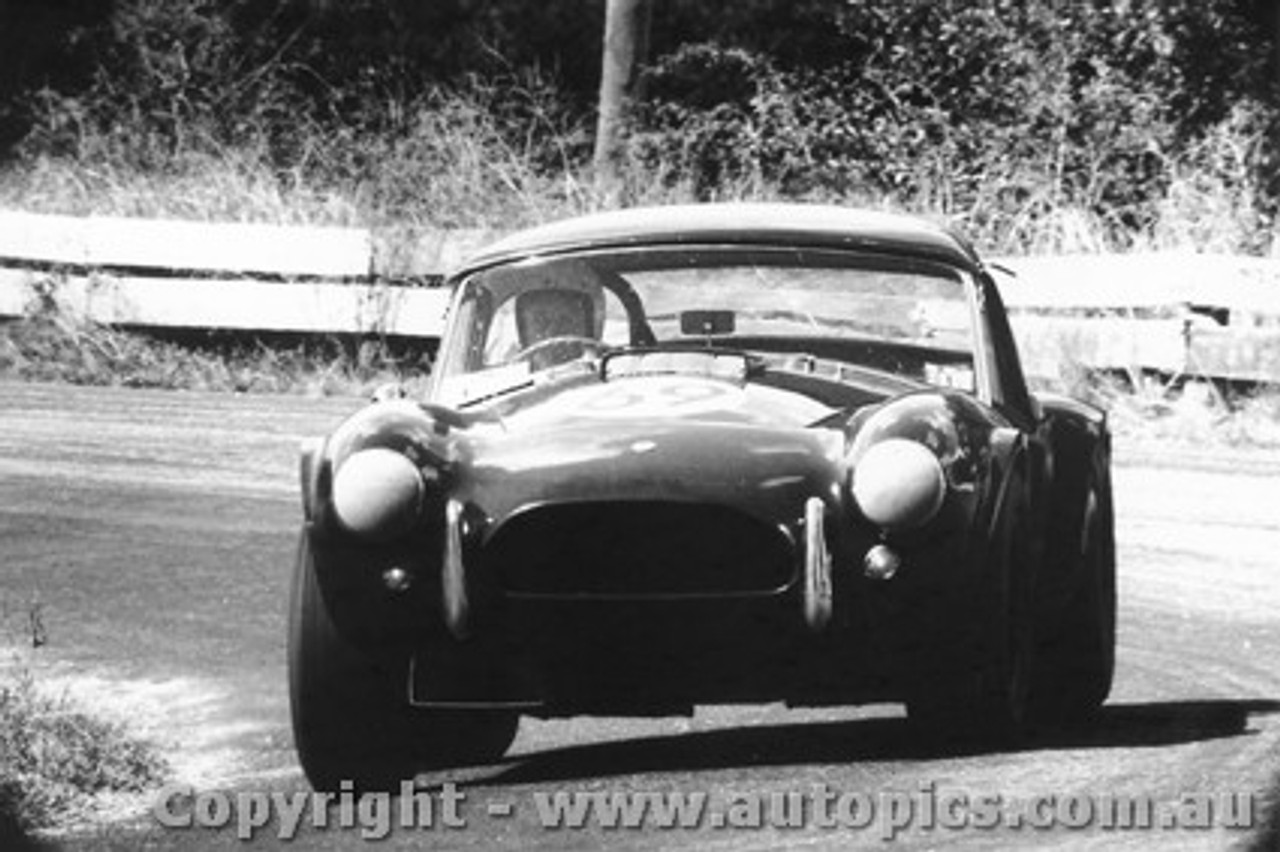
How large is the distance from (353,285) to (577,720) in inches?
412

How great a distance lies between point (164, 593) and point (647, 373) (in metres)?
4.15

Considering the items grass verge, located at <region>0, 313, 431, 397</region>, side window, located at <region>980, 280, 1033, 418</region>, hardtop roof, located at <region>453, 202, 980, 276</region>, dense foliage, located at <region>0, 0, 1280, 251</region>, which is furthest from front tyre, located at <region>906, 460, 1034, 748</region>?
dense foliage, located at <region>0, 0, 1280, 251</region>

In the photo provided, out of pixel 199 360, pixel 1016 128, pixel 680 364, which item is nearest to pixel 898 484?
pixel 680 364

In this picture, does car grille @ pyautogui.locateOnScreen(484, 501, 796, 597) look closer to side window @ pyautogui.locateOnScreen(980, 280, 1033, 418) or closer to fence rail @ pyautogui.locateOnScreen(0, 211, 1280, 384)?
side window @ pyautogui.locateOnScreen(980, 280, 1033, 418)

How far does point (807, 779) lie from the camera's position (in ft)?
23.5

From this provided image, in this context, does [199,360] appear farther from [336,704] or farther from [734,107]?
[336,704]

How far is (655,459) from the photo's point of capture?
272 inches

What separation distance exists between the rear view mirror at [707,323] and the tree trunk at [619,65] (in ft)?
49.8

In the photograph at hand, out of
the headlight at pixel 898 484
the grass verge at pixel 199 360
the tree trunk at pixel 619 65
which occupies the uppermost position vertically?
the headlight at pixel 898 484

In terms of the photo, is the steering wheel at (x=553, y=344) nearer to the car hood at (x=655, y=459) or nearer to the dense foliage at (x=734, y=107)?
A: the car hood at (x=655, y=459)

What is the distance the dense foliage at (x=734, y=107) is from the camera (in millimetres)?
21078

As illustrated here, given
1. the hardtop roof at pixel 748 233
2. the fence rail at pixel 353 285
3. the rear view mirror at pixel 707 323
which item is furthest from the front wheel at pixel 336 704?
the fence rail at pixel 353 285

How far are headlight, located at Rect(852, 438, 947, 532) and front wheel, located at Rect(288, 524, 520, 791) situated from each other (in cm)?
106

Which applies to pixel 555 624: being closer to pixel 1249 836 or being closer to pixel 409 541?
pixel 409 541
